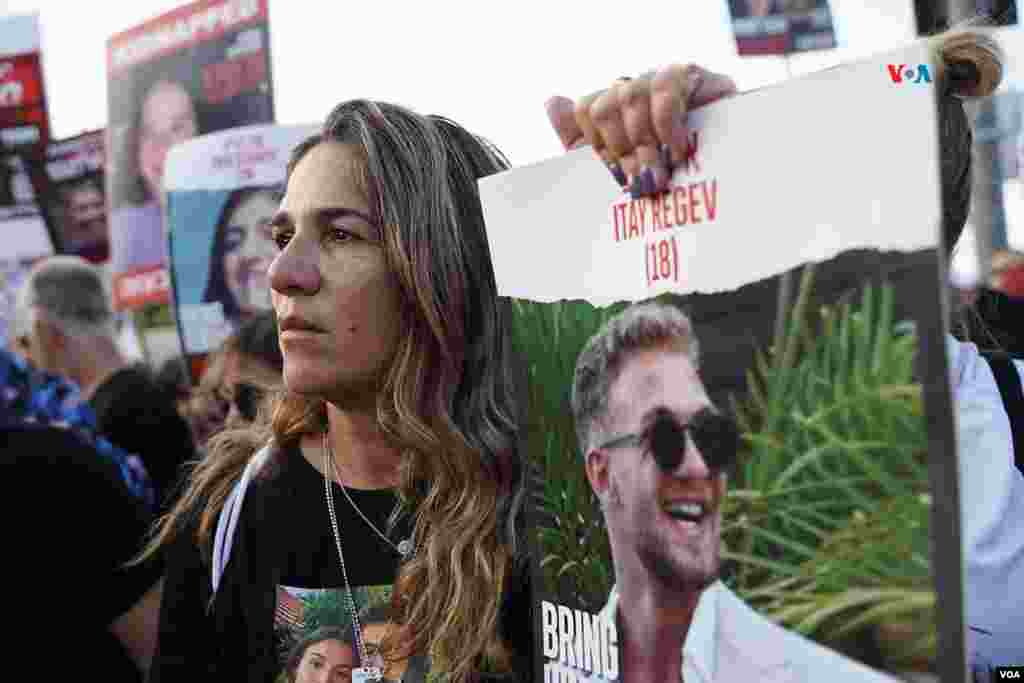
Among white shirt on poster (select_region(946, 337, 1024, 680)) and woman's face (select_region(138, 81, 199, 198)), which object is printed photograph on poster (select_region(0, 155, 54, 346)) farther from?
white shirt on poster (select_region(946, 337, 1024, 680))

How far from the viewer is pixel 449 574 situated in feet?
5.69

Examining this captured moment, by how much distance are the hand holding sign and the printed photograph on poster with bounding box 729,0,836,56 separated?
2.33 meters

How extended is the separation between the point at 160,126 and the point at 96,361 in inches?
34.0

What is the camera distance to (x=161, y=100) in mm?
4742

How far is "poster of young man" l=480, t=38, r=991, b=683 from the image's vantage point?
848mm

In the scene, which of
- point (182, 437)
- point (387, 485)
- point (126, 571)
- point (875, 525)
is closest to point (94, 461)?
point (126, 571)

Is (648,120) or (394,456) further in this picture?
(394,456)

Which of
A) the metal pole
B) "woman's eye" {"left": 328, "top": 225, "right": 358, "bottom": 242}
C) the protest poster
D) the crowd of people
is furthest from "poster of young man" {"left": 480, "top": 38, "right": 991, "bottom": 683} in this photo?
the protest poster

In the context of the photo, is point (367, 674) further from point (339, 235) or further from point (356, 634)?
point (339, 235)

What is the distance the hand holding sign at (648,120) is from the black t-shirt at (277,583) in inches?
29.6

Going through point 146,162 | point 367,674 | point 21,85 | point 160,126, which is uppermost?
point 21,85

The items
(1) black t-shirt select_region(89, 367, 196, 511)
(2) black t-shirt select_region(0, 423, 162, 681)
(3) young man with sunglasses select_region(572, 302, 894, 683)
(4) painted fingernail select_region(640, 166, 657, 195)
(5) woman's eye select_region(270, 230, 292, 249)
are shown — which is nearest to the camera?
(3) young man with sunglasses select_region(572, 302, 894, 683)

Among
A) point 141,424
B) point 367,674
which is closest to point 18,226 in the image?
point 141,424

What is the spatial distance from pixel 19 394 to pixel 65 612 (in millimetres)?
506
